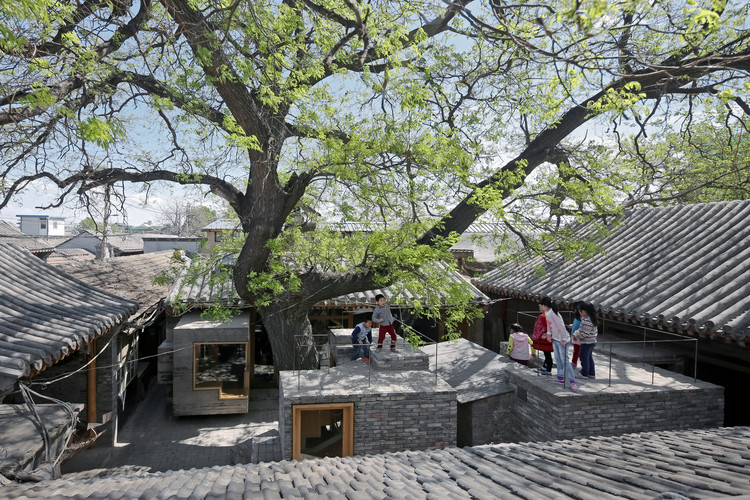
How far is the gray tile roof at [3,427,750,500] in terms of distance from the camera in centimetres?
315

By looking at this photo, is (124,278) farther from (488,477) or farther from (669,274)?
(669,274)

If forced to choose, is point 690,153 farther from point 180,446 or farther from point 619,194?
point 180,446

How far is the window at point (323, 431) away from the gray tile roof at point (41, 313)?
331 cm

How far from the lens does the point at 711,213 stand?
9.87m

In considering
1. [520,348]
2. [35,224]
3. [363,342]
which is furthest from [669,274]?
[35,224]

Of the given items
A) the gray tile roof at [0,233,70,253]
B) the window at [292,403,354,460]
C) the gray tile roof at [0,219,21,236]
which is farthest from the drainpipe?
the gray tile roof at [0,219,21,236]

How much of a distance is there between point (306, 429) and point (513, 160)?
6177mm

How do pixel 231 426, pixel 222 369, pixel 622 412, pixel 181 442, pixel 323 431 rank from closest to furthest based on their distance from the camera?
pixel 622 412, pixel 323 431, pixel 181 442, pixel 231 426, pixel 222 369

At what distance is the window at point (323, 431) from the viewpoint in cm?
680

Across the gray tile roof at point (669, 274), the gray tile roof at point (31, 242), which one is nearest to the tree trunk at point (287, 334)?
the gray tile roof at point (669, 274)

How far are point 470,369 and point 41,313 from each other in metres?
7.28

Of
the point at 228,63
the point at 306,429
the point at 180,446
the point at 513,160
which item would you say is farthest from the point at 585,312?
the point at 180,446

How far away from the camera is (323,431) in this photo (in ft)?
23.2

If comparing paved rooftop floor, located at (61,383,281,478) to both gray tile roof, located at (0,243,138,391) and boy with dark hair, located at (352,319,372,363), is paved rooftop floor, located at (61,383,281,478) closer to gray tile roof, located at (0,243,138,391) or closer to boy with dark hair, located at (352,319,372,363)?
boy with dark hair, located at (352,319,372,363)
